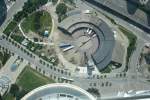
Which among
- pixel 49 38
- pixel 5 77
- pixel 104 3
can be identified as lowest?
pixel 5 77

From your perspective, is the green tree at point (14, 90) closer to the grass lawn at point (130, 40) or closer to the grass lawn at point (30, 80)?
the grass lawn at point (30, 80)

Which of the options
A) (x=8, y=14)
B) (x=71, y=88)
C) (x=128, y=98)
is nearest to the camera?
(x=71, y=88)

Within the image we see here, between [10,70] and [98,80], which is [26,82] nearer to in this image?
[10,70]

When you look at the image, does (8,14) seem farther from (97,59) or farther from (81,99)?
(81,99)

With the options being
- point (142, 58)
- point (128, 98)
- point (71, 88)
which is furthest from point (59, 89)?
point (142, 58)

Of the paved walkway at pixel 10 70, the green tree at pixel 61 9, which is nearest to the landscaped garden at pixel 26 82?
the paved walkway at pixel 10 70

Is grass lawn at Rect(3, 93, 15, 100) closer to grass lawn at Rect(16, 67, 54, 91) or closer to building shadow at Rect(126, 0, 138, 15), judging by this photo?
grass lawn at Rect(16, 67, 54, 91)

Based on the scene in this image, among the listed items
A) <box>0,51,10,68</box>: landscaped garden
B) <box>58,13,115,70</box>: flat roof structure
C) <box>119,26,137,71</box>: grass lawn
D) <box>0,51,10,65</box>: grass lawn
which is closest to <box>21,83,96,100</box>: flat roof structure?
<box>58,13,115,70</box>: flat roof structure
